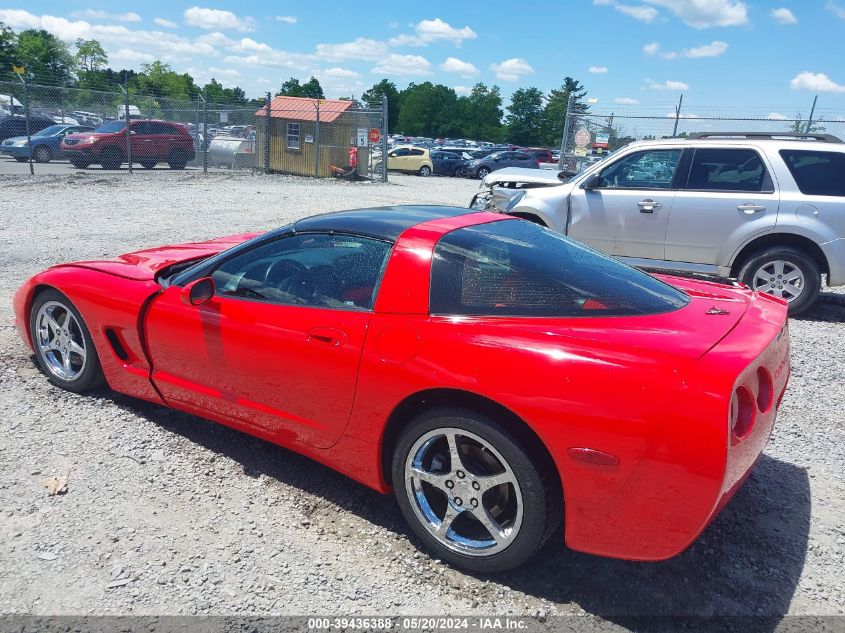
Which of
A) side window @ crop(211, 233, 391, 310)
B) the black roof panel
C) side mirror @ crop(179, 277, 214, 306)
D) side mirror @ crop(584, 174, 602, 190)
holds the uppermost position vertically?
side mirror @ crop(584, 174, 602, 190)

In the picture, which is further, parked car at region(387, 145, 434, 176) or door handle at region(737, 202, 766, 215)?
parked car at region(387, 145, 434, 176)

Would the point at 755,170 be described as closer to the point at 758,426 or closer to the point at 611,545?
the point at 758,426

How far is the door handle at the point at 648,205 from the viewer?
701 cm

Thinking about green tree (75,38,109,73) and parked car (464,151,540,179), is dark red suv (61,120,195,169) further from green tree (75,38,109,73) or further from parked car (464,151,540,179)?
green tree (75,38,109,73)

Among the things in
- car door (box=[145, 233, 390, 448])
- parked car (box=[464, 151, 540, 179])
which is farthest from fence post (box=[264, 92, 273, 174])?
car door (box=[145, 233, 390, 448])

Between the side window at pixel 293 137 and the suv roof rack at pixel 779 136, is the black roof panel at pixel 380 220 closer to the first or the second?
the suv roof rack at pixel 779 136

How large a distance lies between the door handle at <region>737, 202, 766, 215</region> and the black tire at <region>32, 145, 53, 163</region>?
22.4 metres

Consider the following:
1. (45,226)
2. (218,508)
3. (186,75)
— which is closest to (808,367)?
(218,508)

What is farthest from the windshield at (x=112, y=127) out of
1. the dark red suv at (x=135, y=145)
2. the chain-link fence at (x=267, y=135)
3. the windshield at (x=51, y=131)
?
the windshield at (x=51, y=131)

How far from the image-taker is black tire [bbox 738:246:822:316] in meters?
6.43

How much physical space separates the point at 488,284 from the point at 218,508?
167 centimetres

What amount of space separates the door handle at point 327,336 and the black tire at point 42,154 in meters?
23.1

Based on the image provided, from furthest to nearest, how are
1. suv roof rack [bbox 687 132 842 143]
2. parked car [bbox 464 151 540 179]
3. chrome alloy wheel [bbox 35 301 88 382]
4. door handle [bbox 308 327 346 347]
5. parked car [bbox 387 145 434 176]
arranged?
parked car [bbox 464 151 540 179] → parked car [bbox 387 145 434 176] → suv roof rack [bbox 687 132 842 143] → chrome alloy wheel [bbox 35 301 88 382] → door handle [bbox 308 327 346 347]

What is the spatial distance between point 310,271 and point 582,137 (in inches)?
513
